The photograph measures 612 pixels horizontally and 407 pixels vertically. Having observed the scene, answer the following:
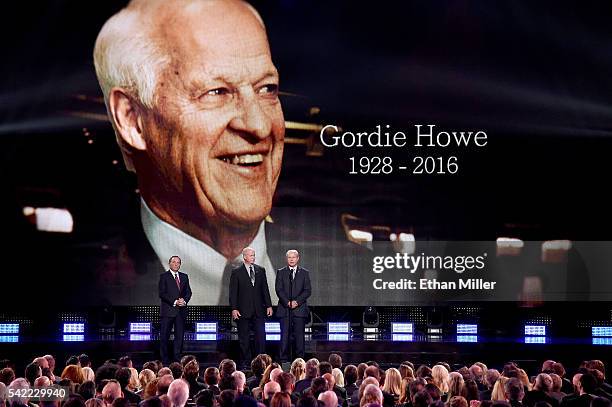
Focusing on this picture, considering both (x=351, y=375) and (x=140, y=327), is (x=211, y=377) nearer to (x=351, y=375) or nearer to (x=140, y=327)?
(x=351, y=375)

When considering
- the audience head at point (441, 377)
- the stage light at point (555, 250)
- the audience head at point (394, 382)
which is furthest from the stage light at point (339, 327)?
the audience head at point (394, 382)

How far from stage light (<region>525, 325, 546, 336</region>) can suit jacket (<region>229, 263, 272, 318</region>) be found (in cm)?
384

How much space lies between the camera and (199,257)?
14297 millimetres

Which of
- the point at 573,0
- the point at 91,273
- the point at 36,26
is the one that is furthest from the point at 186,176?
the point at 573,0

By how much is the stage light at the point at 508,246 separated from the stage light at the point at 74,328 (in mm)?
5475

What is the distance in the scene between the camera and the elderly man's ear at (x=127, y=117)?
1421 centimetres

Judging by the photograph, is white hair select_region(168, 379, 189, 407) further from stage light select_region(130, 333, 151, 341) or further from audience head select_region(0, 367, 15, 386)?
stage light select_region(130, 333, 151, 341)

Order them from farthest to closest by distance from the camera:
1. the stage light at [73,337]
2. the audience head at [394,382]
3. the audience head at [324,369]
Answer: the stage light at [73,337]
the audience head at [324,369]
the audience head at [394,382]

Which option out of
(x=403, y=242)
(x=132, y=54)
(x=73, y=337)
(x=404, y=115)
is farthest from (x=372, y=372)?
(x=132, y=54)

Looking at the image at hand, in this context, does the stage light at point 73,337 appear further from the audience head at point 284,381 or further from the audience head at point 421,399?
the audience head at point 421,399

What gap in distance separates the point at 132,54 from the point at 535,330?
6243mm

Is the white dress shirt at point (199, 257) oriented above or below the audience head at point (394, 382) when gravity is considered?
above

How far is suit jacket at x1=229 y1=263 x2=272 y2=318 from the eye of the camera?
40.7 ft

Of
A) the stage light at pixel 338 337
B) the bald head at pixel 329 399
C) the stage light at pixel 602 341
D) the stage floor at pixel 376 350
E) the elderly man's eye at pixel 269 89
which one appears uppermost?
the elderly man's eye at pixel 269 89
